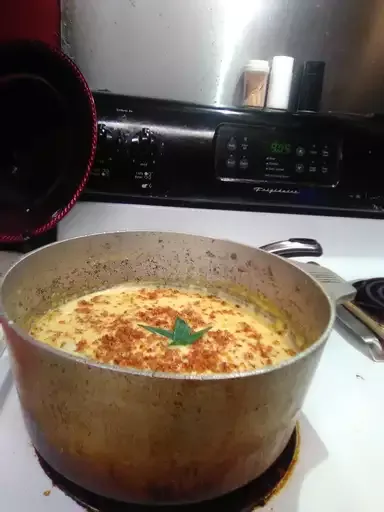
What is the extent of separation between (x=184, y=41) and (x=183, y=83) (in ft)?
0.25

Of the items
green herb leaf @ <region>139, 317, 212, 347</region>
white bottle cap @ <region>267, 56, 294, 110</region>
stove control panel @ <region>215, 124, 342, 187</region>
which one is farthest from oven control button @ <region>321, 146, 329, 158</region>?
green herb leaf @ <region>139, 317, 212, 347</region>

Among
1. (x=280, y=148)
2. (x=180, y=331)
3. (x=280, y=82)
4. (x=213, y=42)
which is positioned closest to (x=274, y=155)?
(x=280, y=148)

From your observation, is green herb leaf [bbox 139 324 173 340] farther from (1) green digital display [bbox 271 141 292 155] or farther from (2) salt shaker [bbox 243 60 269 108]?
(2) salt shaker [bbox 243 60 269 108]

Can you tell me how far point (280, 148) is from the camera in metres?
0.86

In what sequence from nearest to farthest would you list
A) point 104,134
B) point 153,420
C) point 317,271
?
point 153,420 → point 317,271 → point 104,134

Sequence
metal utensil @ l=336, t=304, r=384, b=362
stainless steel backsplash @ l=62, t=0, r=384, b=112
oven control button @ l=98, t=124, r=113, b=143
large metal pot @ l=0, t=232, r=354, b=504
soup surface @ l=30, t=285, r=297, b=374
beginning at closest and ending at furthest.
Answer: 1. large metal pot @ l=0, t=232, r=354, b=504
2. soup surface @ l=30, t=285, r=297, b=374
3. metal utensil @ l=336, t=304, r=384, b=362
4. oven control button @ l=98, t=124, r=113, b=143
5. stainless steel backsplash @ l=62, t=0, r=384, b=112

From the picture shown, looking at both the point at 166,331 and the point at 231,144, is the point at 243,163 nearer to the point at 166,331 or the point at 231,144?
the point at 231,144

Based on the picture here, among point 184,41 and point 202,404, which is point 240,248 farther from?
point 184,41

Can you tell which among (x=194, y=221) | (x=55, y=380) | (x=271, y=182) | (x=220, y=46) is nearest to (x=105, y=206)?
(x=194, y=221)

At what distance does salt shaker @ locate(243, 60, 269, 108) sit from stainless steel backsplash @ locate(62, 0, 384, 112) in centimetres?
4

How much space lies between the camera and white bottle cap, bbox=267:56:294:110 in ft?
3.12

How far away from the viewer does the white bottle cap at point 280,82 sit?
0.95m

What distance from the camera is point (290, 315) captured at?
0.67 metres

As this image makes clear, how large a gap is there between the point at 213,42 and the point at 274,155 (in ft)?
0.94
